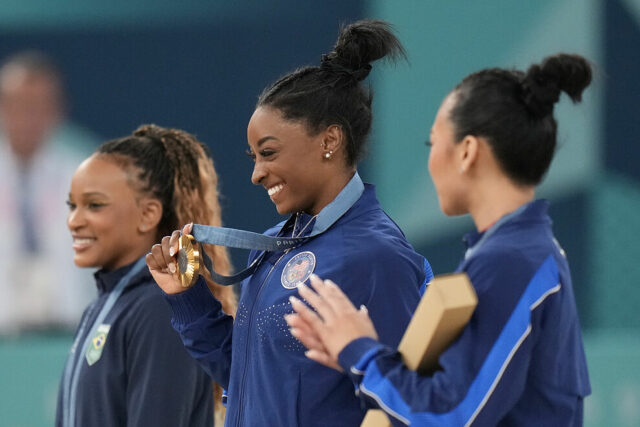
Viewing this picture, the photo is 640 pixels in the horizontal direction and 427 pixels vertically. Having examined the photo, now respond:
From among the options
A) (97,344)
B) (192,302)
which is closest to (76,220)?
(97,344)

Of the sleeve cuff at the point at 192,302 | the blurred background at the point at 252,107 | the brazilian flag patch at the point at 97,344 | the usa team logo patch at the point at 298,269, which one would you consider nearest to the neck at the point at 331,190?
the usa team logo patch at the point at 298,269

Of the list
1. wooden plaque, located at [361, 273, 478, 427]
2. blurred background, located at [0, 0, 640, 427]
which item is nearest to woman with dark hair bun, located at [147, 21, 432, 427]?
wooden plaque, located at [361, 273, 478, 427]

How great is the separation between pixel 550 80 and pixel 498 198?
0.23 m

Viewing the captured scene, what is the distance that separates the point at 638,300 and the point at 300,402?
4.42 m

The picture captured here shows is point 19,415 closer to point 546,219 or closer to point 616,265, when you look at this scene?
point 616,265

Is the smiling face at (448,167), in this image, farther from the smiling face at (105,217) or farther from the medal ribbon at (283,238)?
the smiling face at (105,217)

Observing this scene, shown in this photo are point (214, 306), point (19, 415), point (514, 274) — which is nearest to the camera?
point (514, 274)

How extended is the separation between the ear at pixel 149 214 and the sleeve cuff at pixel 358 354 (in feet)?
4.50

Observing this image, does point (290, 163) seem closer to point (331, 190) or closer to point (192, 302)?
point (331, 190)

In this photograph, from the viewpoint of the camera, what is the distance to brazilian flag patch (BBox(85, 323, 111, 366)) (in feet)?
9.11

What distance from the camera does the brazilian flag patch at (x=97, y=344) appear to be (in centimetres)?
278

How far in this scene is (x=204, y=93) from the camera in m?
6.50

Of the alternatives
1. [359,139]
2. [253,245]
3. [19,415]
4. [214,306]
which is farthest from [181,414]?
[19,415]

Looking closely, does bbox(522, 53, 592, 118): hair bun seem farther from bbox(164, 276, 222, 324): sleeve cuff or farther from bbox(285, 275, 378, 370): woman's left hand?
bbox(164, 276, 222, 324): sleeve cuff
